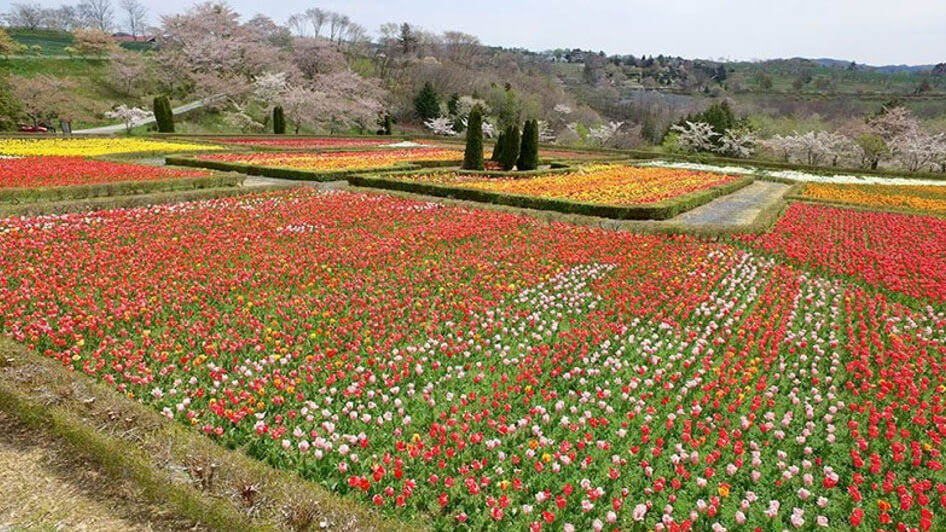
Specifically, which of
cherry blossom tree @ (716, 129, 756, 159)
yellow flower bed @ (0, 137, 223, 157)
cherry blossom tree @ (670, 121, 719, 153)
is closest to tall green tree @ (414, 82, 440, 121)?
cherry blossom tree @ (670, 121, 719, 153)

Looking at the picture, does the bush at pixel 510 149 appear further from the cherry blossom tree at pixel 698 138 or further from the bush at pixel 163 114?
the cherry blossom tree at pixel 698 138

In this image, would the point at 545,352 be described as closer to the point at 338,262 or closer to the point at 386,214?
the point at 338,262

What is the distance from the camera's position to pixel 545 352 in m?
7.08

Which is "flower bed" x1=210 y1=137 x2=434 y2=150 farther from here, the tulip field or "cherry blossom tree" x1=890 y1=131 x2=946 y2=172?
"cherry blossom tree" x1=890 y1=131 x2=946 y2=172

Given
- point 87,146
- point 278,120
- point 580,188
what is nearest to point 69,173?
point 87,146

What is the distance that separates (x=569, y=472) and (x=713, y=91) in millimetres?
131608

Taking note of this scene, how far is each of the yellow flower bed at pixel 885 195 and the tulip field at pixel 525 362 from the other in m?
10.6

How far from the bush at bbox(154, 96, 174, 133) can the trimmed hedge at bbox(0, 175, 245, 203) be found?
84.2 ft

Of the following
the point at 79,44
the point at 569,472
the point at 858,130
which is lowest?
the point at 569,472

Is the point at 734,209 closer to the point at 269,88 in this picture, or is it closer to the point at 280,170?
the point at 280,170

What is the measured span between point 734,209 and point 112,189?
19193 millimetres

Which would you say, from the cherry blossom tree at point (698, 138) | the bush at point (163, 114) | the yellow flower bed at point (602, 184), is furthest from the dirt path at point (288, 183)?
the cherry blossom tree at point (698, 138)

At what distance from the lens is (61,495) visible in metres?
4.35

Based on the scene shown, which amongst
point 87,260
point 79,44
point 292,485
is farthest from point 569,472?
point 79,44
